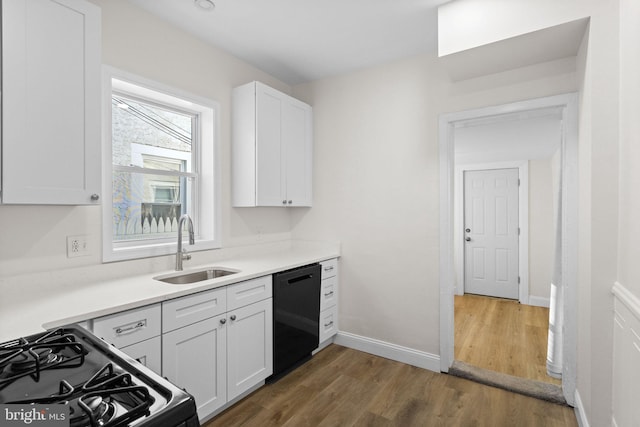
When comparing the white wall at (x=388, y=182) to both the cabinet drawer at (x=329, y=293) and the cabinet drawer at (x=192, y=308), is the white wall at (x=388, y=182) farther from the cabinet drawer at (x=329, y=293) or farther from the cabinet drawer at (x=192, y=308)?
the cabinet drawer at (x=192, y=308)

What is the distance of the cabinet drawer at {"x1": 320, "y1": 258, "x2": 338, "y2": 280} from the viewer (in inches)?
122

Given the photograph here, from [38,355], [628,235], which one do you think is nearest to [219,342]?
[38,355]

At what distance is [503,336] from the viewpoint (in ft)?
11.7

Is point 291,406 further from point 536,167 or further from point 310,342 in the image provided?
point 536,167

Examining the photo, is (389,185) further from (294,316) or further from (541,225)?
(541,225)

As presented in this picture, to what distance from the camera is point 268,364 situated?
2439mm

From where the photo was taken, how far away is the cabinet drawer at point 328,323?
307cm

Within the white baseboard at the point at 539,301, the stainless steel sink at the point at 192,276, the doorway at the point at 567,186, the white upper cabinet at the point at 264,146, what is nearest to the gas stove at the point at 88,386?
the stainless steel sink at the point at 192,276

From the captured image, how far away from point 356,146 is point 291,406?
2204 mm

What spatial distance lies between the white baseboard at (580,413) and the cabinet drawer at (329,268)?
194 centimetres

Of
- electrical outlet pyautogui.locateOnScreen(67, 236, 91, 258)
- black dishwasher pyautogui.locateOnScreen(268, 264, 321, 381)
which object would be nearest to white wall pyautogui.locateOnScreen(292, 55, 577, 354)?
black dishwasher pyautogui.locateOnScreen(268, 264, 321, 381)

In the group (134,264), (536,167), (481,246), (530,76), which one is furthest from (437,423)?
(536,167)

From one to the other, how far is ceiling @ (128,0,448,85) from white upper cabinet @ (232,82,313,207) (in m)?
0.34

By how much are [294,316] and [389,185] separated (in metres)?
1.39
